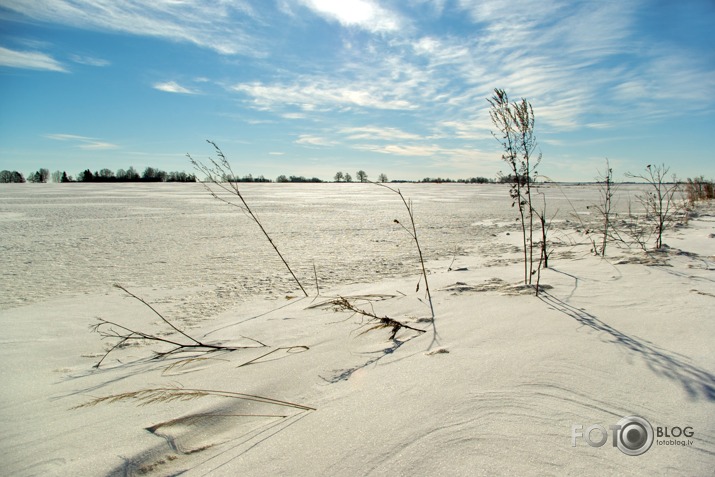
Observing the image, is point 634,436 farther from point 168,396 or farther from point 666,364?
point 168,396

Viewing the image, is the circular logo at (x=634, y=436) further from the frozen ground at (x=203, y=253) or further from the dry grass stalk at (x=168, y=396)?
the frozen ground at (x=203, y=253)

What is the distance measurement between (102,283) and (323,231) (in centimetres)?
463

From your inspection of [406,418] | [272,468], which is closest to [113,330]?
[272,468]

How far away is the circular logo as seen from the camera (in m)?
1.15

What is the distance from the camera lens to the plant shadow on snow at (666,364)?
56.6 inches

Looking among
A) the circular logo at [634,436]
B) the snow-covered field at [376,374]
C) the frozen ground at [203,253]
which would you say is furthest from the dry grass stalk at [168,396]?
the frozen ground at [203,253]

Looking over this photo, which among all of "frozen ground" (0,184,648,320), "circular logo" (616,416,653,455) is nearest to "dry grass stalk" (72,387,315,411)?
"circular logo" (616,416,653,455)

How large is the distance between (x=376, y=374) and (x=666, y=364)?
4.07ft

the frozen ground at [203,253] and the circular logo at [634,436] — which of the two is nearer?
the circular logo at [634,436]

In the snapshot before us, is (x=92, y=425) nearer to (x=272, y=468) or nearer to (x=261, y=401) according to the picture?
(x=261, y=401)

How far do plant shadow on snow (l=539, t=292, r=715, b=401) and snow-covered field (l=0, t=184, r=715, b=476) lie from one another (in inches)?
0.4

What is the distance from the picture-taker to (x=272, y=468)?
1.12 meters

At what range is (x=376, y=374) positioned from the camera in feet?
5.63

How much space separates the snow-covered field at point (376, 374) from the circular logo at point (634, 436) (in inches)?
1.3
